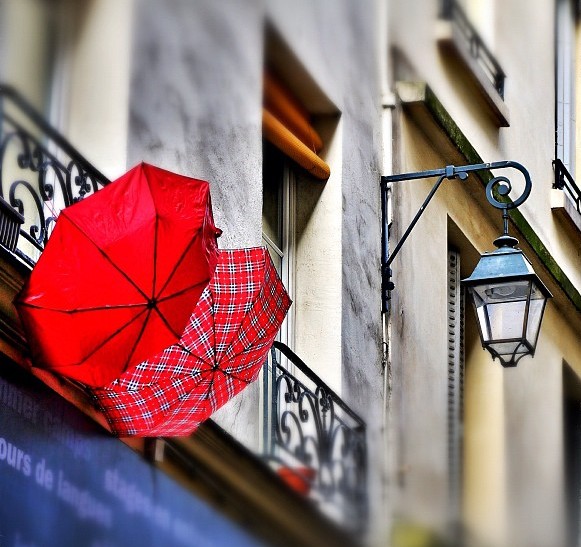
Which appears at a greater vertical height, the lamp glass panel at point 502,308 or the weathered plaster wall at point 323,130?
the weathered plaster wall at point 323,130

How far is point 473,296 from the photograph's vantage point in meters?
6.03

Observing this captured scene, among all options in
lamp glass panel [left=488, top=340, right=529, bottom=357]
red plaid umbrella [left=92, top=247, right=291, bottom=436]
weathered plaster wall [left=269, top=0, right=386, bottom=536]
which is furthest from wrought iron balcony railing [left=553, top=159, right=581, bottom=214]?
red plaid umbrella [left=92, top=247, right=291, bottom=436]

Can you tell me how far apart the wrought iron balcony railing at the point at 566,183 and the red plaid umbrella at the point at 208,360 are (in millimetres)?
8090

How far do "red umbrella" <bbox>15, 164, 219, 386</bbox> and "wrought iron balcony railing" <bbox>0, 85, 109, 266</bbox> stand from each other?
1.18ft

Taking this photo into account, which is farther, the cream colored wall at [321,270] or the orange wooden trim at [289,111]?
the cream colored wall at [321,270]

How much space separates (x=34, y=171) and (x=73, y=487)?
1.22 meters

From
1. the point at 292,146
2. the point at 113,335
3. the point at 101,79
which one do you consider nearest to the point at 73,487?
the point at 113,335

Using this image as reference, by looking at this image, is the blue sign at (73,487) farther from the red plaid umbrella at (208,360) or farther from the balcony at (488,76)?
the balcony at (488,76)

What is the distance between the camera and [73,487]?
15.3 ft

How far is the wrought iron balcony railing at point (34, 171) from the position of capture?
4340mm

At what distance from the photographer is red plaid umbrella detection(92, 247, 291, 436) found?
4.58 m

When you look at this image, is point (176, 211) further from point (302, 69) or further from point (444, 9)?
point (302, 69)

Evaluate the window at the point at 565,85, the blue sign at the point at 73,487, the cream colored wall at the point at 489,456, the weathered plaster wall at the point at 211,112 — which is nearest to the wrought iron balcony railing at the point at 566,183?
the window at the point at 565,85

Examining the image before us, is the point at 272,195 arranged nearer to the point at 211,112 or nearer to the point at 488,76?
the point at 211,112
